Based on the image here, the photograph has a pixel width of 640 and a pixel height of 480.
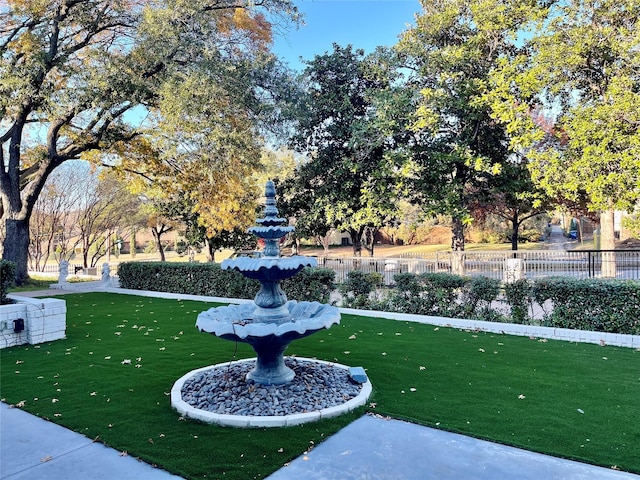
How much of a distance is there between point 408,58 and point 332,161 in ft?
15.9

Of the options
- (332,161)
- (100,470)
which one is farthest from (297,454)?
(332,161)

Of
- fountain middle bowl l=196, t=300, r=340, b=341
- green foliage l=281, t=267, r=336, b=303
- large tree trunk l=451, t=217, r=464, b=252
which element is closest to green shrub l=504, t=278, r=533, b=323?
green foliage l=281, t=267, r=336, b=303

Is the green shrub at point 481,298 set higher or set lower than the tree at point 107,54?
lower

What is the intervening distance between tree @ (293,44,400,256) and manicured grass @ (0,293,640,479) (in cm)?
836

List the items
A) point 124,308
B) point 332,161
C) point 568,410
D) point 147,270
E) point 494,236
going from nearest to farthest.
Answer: point 568,410, point 124,308, point 147,270, point 332,161, point 494,236

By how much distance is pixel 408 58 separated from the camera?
1642 centimetres

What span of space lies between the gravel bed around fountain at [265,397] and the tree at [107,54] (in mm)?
8965

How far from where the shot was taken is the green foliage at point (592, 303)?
743 cm

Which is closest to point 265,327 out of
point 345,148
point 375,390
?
point 375,390

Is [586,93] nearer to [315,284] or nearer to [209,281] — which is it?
[315,284]

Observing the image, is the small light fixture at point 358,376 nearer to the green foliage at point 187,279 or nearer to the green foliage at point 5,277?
the green foliage at point 187,279

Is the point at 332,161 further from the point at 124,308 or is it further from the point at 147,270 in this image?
the point at 124,308

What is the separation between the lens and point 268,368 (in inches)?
200

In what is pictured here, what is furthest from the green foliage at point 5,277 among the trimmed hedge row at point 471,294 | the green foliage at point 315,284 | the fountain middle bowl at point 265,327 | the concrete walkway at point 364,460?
the green foliage at point 315,284
